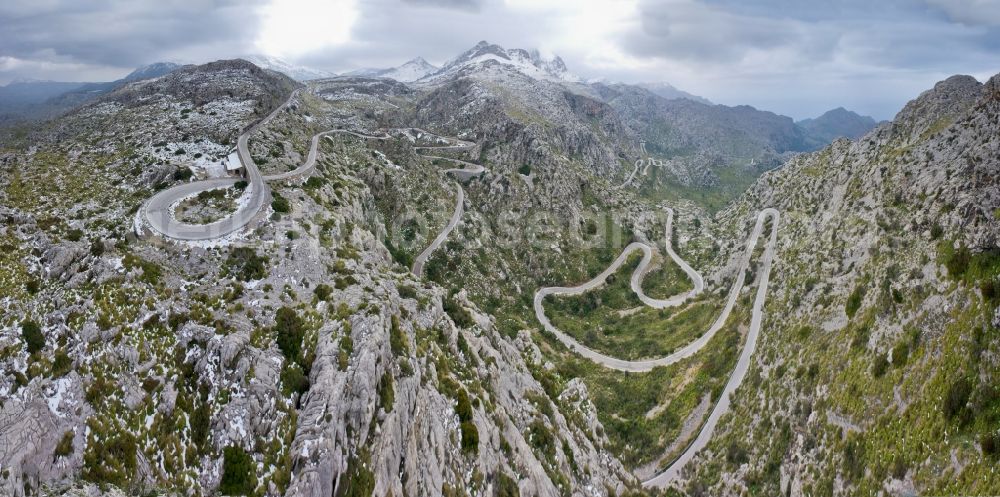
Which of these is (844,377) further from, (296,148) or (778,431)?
(296,148)

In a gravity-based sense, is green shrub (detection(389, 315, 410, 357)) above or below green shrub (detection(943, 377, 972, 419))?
below

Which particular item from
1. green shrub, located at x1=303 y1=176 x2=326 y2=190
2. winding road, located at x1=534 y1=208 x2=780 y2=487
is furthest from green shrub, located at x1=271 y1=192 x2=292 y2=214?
winding road, located at x1=534 y1=208 x2=780 y2=487

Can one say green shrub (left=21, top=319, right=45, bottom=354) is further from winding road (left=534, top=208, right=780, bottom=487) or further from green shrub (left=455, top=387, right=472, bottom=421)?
winding road (left=534, top=208, right=780, bottom=487)

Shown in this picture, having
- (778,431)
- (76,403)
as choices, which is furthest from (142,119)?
(778,431)

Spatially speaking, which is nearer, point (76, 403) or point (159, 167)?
point (76, 403)

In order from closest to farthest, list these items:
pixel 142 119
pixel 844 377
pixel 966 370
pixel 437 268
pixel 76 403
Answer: pixel 76 403, pixel 966 370, pixel 844 377, pixel 142 119, pixel 437 268

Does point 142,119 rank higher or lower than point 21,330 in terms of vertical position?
higher
